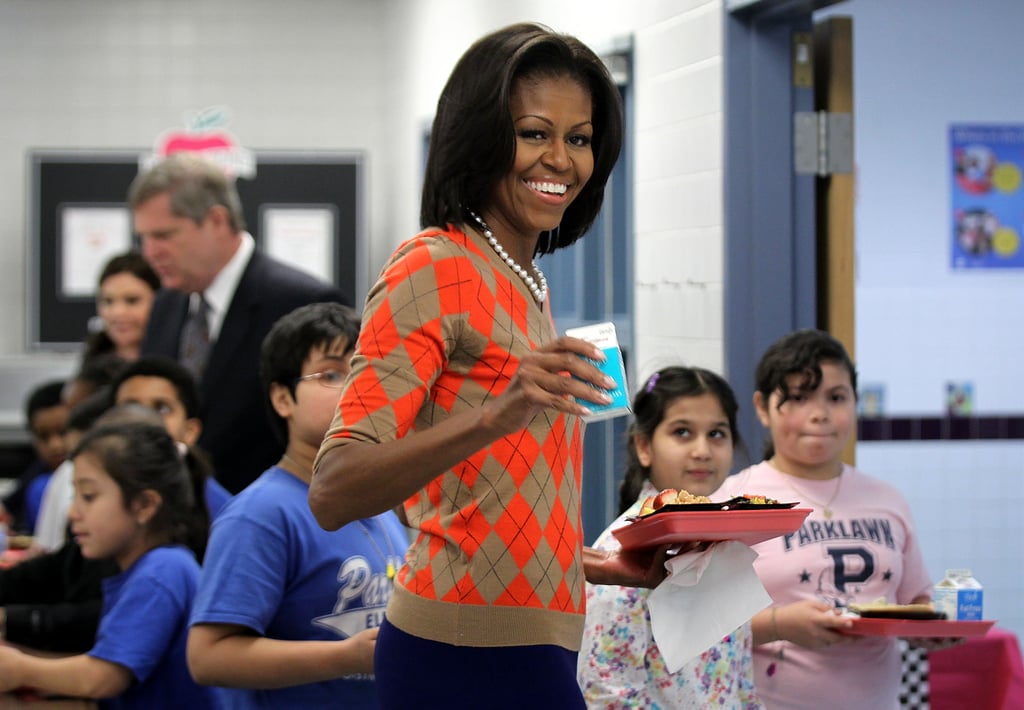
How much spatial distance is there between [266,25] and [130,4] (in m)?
0.85

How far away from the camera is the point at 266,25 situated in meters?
8.59

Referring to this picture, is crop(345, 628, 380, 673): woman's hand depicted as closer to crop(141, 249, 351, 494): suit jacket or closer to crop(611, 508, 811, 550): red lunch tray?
crop(611, 508, 811, 550): red lunch tray

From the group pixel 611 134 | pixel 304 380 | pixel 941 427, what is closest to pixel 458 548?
pixel 611 134

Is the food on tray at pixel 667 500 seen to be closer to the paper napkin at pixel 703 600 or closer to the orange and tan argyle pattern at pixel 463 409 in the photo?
the paper napkin at pixel 703 600

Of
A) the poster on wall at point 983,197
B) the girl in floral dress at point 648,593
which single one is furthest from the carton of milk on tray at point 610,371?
the poster on wall at point 983,197

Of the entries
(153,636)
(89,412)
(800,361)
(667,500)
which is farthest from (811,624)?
(89,412)

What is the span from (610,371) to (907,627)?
1523 mm

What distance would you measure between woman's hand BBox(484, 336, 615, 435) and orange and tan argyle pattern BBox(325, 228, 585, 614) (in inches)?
5.7

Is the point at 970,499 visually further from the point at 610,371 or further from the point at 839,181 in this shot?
the point at 610,371

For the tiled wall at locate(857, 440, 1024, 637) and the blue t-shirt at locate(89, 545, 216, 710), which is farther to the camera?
the tiled wall at locate(857, 440, 1024, 637)

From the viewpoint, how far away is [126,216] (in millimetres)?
8258

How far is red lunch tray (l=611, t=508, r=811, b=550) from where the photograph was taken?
189 centimetres

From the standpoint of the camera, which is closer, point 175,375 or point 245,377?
point 245,377

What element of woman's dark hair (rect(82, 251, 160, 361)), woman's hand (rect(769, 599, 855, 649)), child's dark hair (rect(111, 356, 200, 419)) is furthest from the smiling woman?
woman's dark hair (rect(82, 251, 160, 361))
